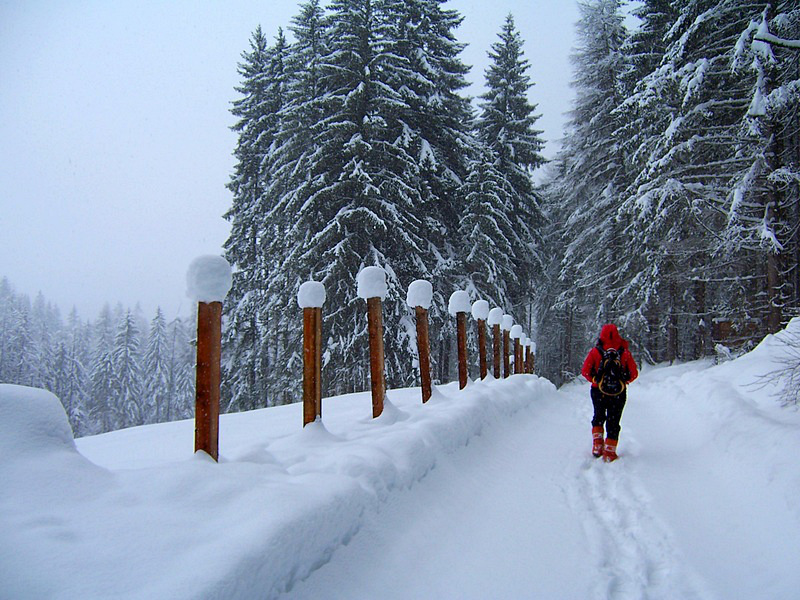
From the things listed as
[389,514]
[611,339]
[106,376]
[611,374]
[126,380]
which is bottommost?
[126,380]

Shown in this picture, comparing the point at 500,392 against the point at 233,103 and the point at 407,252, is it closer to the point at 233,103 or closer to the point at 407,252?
the point at 407,252

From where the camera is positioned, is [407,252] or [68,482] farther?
[407,252]

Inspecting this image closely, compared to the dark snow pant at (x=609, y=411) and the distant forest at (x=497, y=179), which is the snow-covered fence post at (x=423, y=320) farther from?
the distant forest at (x=497, y=179)

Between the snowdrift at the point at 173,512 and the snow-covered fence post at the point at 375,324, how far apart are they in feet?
4.40

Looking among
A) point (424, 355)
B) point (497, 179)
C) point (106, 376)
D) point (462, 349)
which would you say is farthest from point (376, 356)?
Answer: point (106, 376)

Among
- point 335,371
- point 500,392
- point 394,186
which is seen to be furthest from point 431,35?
point 500,392

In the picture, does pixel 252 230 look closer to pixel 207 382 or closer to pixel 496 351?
pixel 496 351

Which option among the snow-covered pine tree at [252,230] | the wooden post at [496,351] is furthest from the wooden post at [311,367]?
the snow-covered pine tree at [252,230]

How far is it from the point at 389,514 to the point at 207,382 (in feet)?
5.32

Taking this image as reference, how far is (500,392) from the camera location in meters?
7.71

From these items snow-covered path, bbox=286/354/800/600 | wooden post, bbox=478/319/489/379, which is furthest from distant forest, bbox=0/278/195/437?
snow-covered path, bbox=286/354/800/600

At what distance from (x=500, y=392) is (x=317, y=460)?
4.97 m

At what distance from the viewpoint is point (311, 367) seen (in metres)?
4.39

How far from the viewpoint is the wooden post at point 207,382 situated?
121 inches
